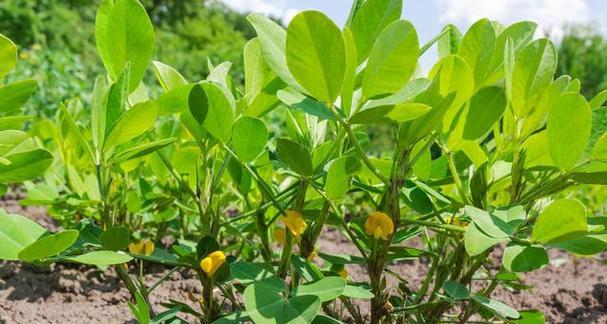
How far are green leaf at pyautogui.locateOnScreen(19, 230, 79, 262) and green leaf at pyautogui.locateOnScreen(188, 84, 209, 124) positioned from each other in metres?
0.19

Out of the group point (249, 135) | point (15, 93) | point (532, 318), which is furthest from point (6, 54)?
point (532, 318)

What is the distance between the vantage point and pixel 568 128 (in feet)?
2.16

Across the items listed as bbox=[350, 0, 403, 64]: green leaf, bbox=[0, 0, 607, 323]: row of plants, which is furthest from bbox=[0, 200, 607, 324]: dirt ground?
bbox=[350, 0, 403, 64]: green leaf

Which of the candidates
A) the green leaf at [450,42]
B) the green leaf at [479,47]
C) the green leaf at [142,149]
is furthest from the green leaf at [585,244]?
the green leaf at [142,149]

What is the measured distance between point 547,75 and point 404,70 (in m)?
0.22

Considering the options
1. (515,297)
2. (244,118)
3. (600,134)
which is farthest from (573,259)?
(244,118)

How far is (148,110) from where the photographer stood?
71cm

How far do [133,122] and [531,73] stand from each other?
483 millimetres

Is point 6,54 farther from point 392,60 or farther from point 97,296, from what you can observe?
point 97,296

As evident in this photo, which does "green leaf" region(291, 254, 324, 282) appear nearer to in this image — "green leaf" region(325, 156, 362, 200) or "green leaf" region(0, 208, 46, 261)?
"green leaf" region(325, 156, 362, 200)

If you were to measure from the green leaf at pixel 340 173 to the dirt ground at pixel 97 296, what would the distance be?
0.64m

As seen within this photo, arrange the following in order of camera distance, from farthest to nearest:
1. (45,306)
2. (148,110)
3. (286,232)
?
(45,306) < (286,232) < (148,110)

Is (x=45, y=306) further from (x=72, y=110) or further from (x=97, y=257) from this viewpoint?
(x=97, y=257)

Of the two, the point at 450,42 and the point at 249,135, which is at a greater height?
the point at 450,42
